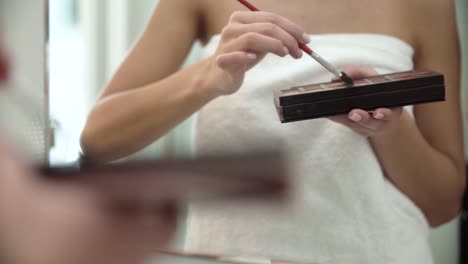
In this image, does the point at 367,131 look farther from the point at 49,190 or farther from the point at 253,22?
the point at 49,190

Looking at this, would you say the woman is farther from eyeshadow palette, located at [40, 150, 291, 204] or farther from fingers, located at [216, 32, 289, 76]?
eyeshadow palette, located at [40, 150, 291, 204]

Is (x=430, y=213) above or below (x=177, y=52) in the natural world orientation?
below

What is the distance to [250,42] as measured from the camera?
0.30m

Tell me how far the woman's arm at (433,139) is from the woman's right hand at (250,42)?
75 mm

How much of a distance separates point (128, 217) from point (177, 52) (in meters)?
0.21

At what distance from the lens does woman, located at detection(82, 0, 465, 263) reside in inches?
12.4

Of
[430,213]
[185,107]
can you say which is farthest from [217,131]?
[430,213]

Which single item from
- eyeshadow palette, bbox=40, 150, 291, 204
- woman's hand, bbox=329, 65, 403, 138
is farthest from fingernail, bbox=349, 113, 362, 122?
eyeshadow palette, bbox=40, 150, 291, 204

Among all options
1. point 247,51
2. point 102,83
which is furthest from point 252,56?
point 102,83

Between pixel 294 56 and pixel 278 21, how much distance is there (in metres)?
0.02

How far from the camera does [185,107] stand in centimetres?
34

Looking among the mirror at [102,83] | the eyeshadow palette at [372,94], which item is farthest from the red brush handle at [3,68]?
the eyeshadow palette at [372,94]

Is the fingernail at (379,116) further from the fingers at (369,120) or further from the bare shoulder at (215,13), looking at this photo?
the bare shoulder at (215,13)

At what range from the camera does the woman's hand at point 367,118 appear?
0.29m
